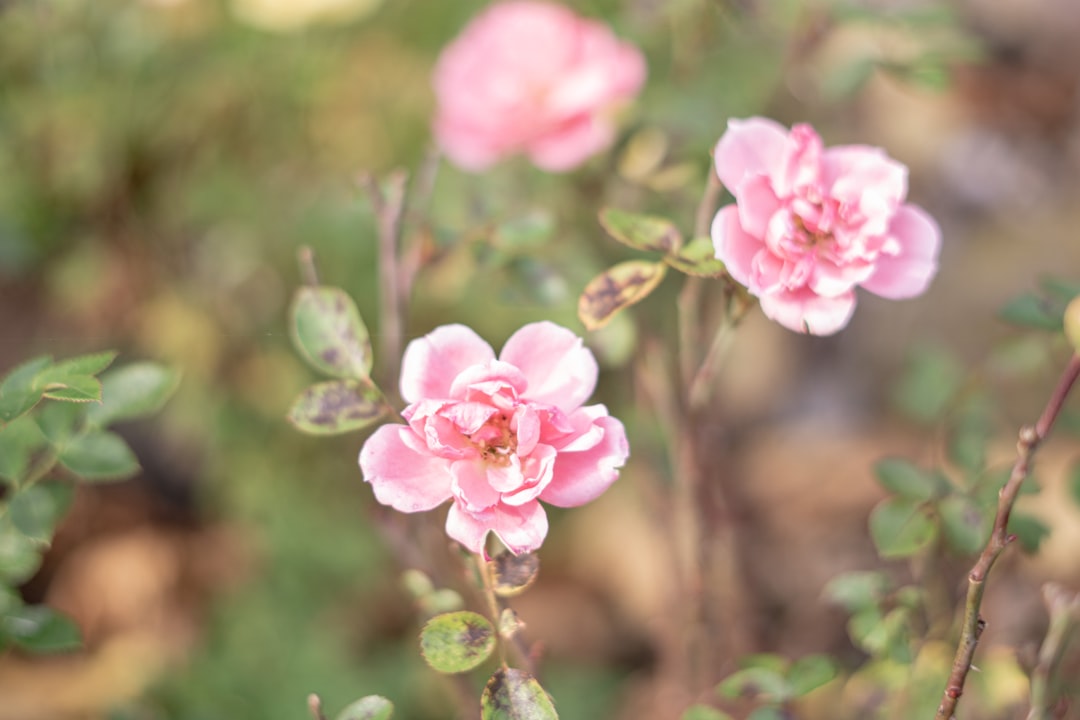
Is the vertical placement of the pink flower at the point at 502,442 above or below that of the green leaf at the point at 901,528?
above

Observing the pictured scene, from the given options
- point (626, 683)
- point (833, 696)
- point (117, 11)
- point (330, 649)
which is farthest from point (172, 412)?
point (833, 696)

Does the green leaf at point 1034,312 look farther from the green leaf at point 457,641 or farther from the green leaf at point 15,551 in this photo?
the green leaf at point 15,551

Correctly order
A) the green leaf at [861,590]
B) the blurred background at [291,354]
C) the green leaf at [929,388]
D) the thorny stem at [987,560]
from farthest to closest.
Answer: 1. the blurred background at [291,354]
2. the green leaf at [929,388]
3. the green leaf at [861,590]
4. the thorny stem at [987,560]

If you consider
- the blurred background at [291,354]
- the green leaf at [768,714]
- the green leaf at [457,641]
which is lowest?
the blurred background at [291,354]

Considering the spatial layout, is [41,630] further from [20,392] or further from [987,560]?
[987,560]

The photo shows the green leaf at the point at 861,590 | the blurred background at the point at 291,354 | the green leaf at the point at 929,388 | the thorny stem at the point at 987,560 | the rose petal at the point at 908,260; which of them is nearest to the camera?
the thorny stem at the point at 987,560

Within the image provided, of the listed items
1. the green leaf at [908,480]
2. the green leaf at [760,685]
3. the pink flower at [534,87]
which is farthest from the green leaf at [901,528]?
the pink flower at [534,87]

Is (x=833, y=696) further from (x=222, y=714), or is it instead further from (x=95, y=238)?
(x=95, y=238)

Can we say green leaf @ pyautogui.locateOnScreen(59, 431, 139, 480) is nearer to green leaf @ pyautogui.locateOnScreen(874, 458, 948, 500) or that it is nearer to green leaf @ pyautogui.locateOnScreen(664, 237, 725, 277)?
green leaf @ pyautogui.locateOnScreen(664, 237, 725, 277)
